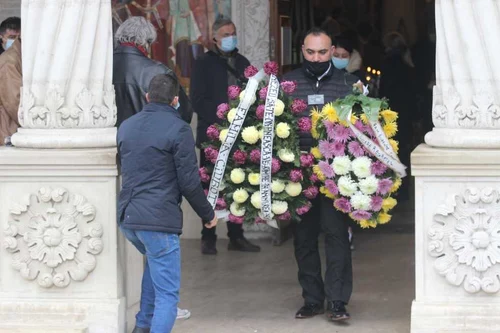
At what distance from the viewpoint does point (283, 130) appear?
7.85 meters

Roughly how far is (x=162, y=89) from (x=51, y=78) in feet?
3.18

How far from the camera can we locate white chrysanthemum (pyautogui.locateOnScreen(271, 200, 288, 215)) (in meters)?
7.88

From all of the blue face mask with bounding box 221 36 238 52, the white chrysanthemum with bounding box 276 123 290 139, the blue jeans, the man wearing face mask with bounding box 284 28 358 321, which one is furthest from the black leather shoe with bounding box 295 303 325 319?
the blue face mask with bounding box 221 36 238 52

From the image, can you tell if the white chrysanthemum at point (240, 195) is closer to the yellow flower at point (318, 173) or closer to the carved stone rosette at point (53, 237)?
the yellow flower at point (318, 173)

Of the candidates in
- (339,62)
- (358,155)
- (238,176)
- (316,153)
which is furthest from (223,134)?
(339,62)

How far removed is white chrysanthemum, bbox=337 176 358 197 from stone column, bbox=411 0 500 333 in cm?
47

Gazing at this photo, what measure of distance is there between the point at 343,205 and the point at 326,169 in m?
0.26

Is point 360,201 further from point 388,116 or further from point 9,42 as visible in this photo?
point 9,42

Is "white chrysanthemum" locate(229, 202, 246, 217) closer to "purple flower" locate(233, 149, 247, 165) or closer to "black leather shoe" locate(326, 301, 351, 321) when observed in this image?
"purple flower" locate(233, 149, 247, 165)

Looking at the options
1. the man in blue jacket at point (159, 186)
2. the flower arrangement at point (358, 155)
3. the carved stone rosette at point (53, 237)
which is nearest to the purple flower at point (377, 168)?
the flower arrangement at point (358, 155)

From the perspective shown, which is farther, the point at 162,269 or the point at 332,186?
the point at 332,186

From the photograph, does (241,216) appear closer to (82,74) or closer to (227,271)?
(82,74)

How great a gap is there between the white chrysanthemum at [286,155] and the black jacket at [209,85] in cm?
265

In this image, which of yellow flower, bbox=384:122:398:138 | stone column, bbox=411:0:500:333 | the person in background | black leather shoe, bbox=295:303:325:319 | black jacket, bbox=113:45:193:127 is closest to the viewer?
stone column, bbox=411:0:500:333
